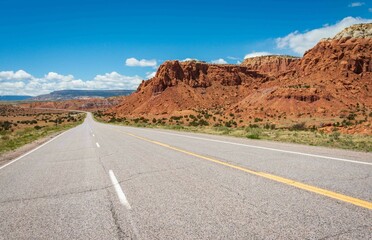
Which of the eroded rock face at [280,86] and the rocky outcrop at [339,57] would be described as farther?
the rocky outcrop at [339,57]

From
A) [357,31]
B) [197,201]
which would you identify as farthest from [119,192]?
[357,31]

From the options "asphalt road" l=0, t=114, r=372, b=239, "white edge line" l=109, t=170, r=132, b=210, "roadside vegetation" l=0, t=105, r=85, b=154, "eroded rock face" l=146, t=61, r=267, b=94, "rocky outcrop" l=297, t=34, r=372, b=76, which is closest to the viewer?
"asphalt road" l=0, t=114, r=372, b=239

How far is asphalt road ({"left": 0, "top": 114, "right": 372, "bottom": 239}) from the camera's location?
12.9 feet

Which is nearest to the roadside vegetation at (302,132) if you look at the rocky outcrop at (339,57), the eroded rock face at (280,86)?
the eroded rock face at (280,86)

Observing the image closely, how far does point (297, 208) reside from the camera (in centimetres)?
452

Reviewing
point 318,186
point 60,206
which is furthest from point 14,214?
point 318,186

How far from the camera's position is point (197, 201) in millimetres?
5129

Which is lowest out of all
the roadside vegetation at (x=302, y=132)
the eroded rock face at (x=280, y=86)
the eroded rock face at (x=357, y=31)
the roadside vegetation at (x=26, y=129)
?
the roadside vegetation at (x=26, y=129)

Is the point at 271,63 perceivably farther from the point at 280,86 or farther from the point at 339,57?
the point at 280,86

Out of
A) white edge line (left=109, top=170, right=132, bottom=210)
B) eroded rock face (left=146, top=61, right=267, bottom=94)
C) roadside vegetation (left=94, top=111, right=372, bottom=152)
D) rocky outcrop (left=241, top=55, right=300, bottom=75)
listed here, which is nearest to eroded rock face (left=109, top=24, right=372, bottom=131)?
eroded rock face (left=146, top=61, right=267, bottom=94)

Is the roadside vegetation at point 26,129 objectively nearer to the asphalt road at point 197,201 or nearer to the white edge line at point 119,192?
the white edge line at point 119,192

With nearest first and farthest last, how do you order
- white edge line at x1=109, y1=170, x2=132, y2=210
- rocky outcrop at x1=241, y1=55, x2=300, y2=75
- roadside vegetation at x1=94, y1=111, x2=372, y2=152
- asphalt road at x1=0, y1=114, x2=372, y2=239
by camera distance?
asphalt road at x1=0, y1=114, x2=372, y2=239 < white edge line at x1=109, y1=170, x2=132, y2=210 < roadside vegetation at x1=94, y1=111, x2=372, y2=152 < rocky outcrop at x1=241, y1=55, x2=300, y2=75

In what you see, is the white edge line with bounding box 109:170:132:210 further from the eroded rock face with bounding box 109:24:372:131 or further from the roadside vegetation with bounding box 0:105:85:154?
the eroded rock face with bounding box 109:24:372:131

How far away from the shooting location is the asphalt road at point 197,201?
392cm
